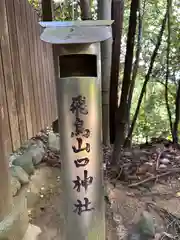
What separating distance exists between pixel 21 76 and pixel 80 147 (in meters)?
0.82

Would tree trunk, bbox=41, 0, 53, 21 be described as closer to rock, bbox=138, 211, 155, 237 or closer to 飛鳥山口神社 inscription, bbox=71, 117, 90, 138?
飛鳥山口神社 inscription, bbox=71, 117, 90, 138

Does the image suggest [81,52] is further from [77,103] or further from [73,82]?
[77,103]

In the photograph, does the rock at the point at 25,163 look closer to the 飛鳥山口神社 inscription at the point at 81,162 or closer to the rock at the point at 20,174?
the rock at the point at 20,174

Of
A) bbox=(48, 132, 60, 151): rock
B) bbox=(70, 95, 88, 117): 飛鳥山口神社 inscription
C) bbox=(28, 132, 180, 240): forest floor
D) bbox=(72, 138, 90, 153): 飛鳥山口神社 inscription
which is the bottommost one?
bbox=(28, 132, 180, 240): forest floor

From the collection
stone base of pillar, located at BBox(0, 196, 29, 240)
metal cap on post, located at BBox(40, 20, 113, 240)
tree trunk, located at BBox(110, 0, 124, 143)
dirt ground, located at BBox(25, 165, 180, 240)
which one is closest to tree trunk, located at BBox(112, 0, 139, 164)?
dirt ground, located at BBox(25, 165, 180, 240)

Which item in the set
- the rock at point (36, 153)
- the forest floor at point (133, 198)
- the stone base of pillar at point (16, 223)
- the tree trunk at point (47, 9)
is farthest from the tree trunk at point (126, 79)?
the stone base of pillar at point (16, 223)

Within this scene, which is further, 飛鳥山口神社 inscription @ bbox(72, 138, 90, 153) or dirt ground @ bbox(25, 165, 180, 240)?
dirt ground @ bbox(25, 165, 180, 240)

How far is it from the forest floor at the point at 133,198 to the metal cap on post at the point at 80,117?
1.03 meters

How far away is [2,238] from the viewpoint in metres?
2.44

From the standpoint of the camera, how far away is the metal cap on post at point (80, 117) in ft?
6.28

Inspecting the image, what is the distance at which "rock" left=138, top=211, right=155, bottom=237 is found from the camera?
3037 millimetres

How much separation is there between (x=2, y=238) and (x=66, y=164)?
0.95m

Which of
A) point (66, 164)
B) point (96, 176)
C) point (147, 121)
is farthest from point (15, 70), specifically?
point (147, 121)

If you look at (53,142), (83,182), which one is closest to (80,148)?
(83,182)
